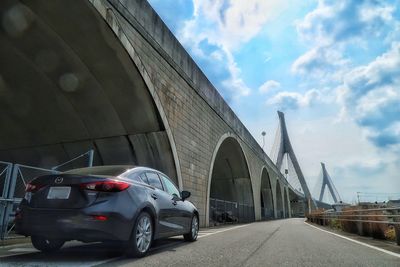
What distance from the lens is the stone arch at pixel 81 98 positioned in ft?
33.9

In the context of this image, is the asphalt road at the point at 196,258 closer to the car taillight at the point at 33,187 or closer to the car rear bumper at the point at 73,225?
the car rear bumper at the point at 73,225

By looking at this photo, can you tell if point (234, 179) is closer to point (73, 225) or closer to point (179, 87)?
point (179, 87)

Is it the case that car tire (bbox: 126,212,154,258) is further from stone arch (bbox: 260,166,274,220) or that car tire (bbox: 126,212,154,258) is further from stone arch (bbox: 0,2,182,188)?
stone arch (bbox: 260,166,274,220)

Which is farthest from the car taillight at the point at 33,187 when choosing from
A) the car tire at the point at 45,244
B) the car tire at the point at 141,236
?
the car tire at the point at 141,236

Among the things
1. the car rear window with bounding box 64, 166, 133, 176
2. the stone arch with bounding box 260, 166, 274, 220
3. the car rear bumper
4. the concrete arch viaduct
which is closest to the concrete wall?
the concrete arch viaduct

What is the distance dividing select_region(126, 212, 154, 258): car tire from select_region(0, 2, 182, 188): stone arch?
6.05m

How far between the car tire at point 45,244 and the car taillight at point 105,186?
1.06 m

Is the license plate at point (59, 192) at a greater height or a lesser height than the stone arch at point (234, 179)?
lesser

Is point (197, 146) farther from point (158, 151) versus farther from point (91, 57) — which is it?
point (91, 57)

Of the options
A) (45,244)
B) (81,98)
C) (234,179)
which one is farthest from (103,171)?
(234,179)

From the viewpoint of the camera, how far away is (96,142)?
1399cm

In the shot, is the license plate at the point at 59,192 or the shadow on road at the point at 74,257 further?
the license plate at the point at 59,192

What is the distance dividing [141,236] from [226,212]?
18412mm

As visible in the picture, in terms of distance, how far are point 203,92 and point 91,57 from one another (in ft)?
28.1
